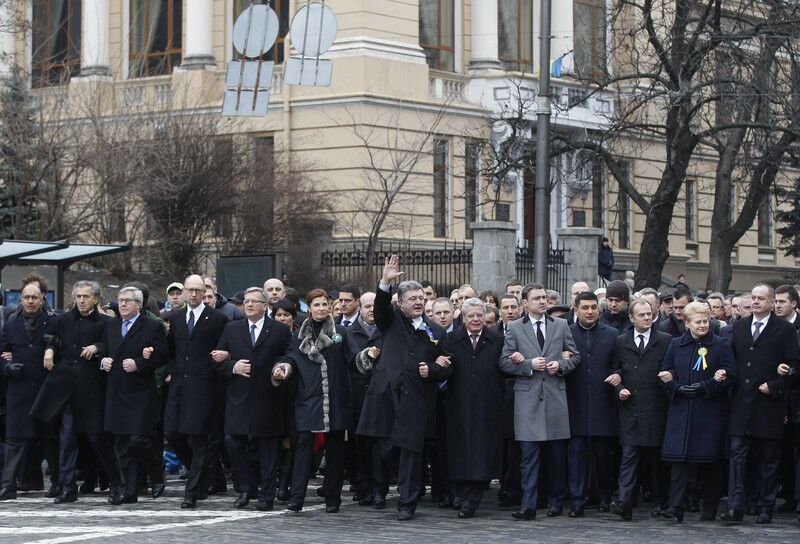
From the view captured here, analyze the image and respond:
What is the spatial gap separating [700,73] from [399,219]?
31.7 feet

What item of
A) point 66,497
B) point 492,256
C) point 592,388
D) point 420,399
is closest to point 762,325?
point 592,388

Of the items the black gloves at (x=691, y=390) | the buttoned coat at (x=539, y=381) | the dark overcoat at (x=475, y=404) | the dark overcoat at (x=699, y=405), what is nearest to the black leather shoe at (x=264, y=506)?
the dark overcoat at (x=475, y=404)

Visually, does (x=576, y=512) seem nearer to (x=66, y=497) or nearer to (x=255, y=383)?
(x=255, y=383)

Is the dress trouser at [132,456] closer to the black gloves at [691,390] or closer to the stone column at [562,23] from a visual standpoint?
the black gloves at [691,390]

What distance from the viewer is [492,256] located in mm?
33812

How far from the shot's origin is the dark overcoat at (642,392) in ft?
51.6

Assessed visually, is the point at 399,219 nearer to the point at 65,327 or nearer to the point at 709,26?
the point at 709,26

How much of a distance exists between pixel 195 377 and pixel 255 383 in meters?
0.66

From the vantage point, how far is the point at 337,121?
1559 inches

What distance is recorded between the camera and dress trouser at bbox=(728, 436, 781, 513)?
50.7ft

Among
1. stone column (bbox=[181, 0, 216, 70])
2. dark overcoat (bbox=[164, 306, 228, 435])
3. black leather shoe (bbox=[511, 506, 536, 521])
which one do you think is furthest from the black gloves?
stone column (bbox=[181, 0, 216, 70])

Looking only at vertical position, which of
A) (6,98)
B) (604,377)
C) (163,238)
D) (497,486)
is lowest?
(497,486)

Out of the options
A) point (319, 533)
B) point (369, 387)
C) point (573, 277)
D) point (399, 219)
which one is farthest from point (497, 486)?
point (399, 219)

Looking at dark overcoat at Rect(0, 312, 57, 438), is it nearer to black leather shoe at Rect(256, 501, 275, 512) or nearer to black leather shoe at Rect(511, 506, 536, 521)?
black leather shoe at Rect(256, 501, 275, 512)
